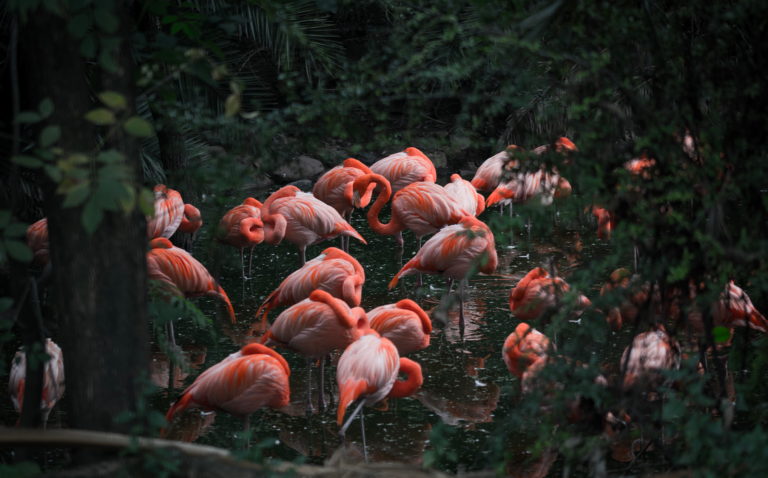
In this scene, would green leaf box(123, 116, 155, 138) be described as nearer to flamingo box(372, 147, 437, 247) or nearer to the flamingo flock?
the flamingo flock

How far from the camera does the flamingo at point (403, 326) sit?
10.1 feet

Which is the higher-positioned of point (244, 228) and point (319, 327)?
point (244, 228)

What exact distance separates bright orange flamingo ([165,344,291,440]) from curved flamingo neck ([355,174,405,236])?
93.6 inches

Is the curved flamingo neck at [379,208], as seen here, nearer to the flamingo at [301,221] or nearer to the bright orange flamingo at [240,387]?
the flamingo at [301,221]

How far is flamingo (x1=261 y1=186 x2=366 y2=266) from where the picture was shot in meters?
4.53

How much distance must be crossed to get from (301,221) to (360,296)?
1253 millimetres

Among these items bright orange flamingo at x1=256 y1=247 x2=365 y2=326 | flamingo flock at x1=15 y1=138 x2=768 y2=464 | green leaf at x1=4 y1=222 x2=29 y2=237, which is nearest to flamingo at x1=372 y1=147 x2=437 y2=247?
flamingo flock at x1=15 y1=138 x2=768 y2=464

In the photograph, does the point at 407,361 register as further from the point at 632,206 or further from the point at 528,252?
the point at 528,252

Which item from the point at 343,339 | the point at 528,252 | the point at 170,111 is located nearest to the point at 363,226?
the point at 528,252

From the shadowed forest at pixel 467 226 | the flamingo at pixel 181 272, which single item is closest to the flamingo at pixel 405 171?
the flamingo at pixel 181 272

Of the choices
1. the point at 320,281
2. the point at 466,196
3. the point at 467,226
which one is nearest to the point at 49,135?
the point at 467,226

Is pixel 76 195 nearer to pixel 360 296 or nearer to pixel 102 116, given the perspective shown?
pixel 102 116

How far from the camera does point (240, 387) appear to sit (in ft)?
8.20

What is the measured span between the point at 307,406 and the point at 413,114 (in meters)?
1.70
